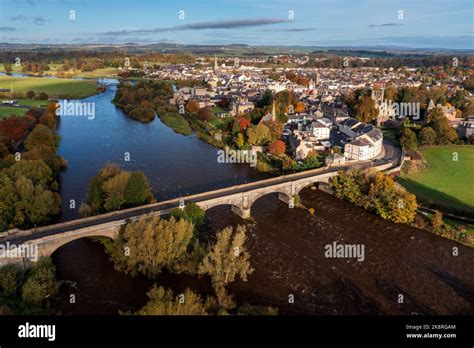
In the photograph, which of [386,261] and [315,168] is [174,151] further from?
[386,261]

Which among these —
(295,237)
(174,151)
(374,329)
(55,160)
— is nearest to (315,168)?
(295,237)

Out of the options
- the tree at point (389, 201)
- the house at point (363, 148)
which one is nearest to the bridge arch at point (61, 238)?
the tree at point (389, 201)

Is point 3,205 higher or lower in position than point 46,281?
higher

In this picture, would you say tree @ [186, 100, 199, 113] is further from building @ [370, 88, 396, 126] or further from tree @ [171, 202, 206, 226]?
tree @ [171, 202, 206, 226]

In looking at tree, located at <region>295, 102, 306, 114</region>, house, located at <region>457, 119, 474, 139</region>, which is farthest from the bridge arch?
tree, located at <region>295, 102, 306, 114</region>

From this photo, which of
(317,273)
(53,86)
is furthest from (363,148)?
(53,86)

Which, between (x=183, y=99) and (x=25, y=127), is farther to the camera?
(x=183, y=99)

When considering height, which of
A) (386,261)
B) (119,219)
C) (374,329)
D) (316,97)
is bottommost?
(386,261)

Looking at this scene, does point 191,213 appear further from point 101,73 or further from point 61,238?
point 101,73
